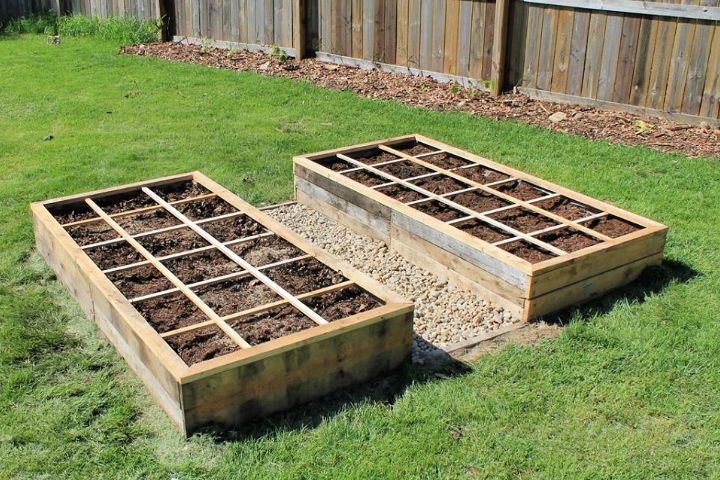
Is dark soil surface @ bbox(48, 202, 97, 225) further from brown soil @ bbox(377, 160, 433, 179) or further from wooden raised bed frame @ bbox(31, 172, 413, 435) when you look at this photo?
brown soil @ bbox(377, 160, 433, 179)

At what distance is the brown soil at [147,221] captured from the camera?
5793 millimetres

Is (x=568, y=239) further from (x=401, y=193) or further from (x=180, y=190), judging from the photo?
(x=180, y=190)

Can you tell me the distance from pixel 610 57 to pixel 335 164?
3.65 meters

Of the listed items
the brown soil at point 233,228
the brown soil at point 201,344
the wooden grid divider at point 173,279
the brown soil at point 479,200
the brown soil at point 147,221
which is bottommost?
the brown soil at point 147,221

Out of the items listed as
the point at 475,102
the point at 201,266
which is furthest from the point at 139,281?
the point at 475,102

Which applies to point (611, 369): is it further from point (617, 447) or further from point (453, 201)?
point (453, 201)

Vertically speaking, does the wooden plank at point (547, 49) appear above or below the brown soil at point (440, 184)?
above

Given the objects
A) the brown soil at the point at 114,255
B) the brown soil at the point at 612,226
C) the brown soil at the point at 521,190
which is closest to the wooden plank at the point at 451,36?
the brown soil at the point at 521,190

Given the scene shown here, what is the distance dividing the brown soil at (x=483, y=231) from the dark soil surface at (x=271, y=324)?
1.59m

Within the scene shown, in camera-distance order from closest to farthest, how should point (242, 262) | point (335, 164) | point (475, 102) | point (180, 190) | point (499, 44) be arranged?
point (242, 262) < point (180, 190) < point (335, 164) < point (499, 44) < point (475, 102)

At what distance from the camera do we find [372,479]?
3592 mm

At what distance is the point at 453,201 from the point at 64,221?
9.22 feet

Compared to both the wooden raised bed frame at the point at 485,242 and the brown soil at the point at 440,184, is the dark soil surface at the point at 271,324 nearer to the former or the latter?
the wooden raised bed frame at the point at 485,242

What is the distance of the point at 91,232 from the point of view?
5.65m
